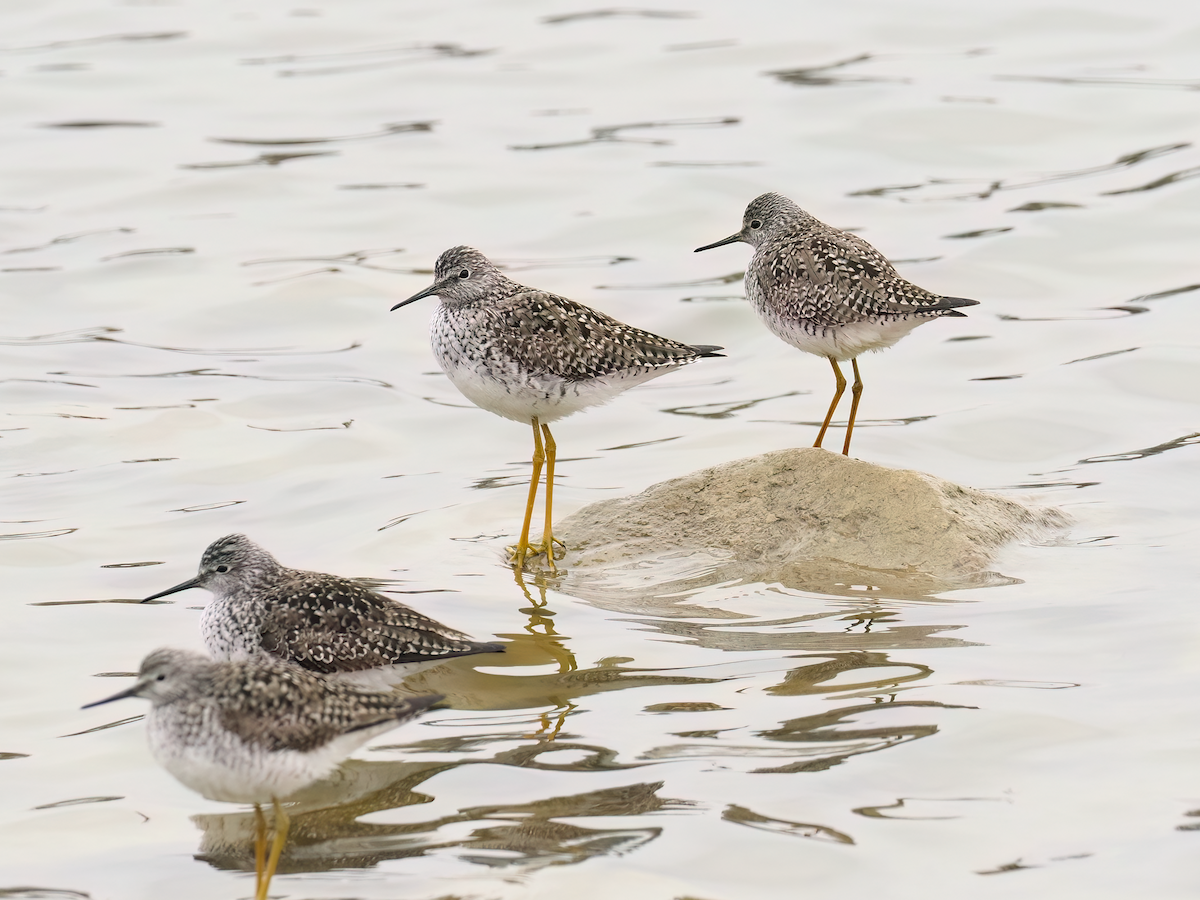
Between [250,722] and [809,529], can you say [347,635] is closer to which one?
[250,722]

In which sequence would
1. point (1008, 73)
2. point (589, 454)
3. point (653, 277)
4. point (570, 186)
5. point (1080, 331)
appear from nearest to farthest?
point (589, 454) → point (1080, 331) → point (653, 277) → point (570, 186) → point (1008, 73)

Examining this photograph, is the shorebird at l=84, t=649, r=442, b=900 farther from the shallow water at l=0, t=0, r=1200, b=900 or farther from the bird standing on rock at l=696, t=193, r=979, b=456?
the bird standing on rock at l=696, t=193, r=979, b=456

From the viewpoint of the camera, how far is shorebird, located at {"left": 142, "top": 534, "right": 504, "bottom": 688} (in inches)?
328

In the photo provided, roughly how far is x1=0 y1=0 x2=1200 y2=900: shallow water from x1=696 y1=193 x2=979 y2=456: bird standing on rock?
192cm

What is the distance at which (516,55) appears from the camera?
23641mm

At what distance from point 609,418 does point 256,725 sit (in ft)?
25.9

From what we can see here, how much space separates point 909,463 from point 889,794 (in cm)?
576

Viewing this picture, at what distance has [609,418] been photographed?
14.5 metres

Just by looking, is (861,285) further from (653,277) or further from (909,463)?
A: (653,277)

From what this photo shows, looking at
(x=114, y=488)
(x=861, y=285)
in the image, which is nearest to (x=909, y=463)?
(x=861, y=285)

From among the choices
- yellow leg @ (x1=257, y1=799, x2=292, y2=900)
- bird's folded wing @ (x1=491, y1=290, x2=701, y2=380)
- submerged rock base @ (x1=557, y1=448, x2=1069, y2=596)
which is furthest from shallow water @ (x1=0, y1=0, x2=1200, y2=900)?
bird's folded wing @ (x1=491, y1=290, x2=701, y2=380)

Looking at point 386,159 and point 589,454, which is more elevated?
point 386,159

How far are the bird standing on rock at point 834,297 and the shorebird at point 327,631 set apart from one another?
3777 millimetres

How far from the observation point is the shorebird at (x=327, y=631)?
8328mm
